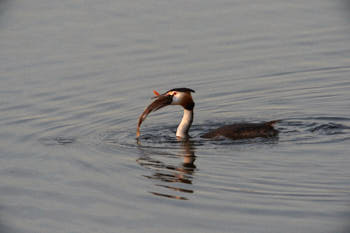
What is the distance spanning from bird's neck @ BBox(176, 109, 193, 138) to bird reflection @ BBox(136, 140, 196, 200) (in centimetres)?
62

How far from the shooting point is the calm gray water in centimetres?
1222

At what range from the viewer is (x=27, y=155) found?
49.0ft

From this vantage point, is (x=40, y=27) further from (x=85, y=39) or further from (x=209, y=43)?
(x=209, y=43)

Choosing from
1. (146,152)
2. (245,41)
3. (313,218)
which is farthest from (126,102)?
(313,218)

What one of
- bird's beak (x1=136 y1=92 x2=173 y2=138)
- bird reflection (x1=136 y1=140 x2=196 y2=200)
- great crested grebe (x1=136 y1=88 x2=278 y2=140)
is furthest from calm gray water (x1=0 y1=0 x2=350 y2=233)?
bird's beak (x1=136 y1=92 x2=173 y2=138)

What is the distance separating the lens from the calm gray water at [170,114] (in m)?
12.2

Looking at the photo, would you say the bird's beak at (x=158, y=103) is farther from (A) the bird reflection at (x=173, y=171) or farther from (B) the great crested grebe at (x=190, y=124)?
(A) the bird reflection at (x=173, y=171)

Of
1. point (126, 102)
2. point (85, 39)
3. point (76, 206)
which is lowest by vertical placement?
point (76, 206)

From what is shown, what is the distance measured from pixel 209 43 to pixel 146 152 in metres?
6.27

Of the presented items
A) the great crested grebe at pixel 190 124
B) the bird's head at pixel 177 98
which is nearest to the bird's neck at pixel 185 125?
the great crested grebe at pixel 190 124

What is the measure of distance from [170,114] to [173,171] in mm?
3664

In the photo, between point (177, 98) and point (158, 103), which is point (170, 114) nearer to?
point (177, 98)

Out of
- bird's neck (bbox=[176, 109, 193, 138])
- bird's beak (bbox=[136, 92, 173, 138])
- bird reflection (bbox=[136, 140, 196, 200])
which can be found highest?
bird's beak (bbox=[136, 92, 173, 138])

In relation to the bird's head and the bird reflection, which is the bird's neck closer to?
the bird's head
